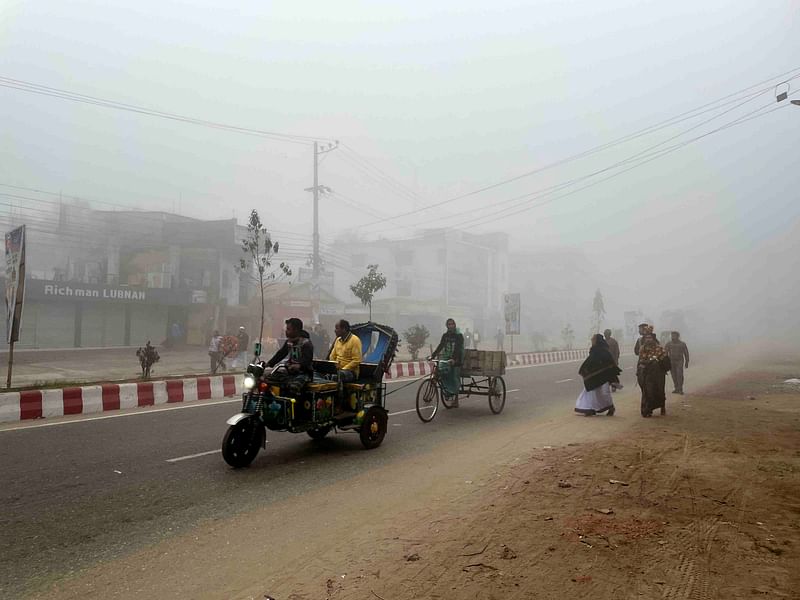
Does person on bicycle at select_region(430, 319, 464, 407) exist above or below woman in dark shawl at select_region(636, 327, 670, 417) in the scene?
above

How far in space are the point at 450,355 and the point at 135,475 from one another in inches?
259

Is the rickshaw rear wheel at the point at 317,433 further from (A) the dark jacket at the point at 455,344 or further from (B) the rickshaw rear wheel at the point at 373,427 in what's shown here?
(A) the dark jacket at the point at 455,344

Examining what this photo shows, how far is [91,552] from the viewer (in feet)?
14.3

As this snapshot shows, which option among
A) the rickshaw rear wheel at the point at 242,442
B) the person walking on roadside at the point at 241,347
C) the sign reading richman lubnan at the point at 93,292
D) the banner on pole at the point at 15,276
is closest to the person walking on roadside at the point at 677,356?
the rickshaw rear wheel at the point at 242,442

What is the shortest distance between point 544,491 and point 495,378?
21.0 ft

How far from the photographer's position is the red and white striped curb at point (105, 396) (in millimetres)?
10297

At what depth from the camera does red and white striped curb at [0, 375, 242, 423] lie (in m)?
10.3

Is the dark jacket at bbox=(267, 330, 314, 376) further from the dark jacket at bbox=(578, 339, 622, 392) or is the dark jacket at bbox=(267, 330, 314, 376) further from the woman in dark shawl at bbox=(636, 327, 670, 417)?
the woman in dark shawl at bbox=(636, 327, 670, 417)

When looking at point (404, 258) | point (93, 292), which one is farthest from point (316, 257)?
point (404, 258)


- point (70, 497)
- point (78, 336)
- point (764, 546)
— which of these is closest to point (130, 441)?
point (70, 497)

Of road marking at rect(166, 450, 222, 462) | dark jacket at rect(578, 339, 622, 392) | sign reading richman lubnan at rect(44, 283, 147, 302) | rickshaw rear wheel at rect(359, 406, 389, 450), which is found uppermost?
sign reading richman lubnan at rect(44, 283, 147, 302)

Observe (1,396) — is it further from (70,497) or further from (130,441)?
(70,497)

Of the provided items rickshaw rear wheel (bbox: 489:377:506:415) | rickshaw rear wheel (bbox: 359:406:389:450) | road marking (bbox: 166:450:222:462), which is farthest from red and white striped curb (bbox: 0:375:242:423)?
rickshaw rear wheel (bbox: 489:377:506:415)

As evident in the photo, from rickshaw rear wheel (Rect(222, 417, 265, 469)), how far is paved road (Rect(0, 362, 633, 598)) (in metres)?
0.14
